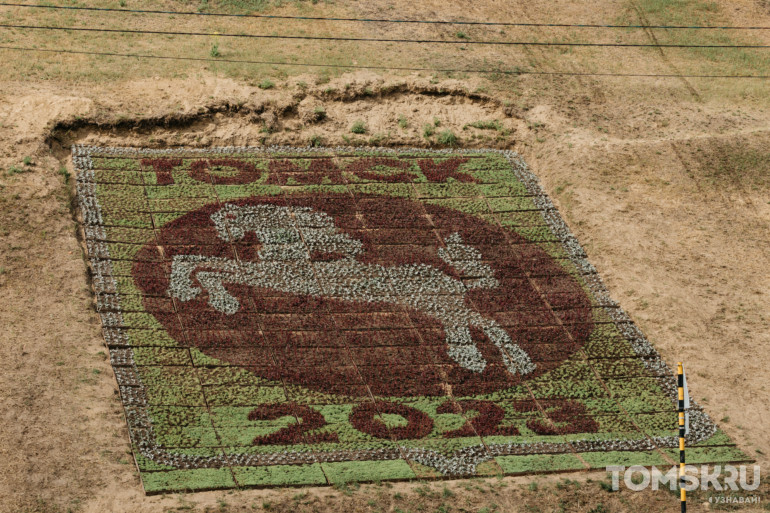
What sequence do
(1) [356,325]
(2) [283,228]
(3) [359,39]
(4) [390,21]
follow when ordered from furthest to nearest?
(4) [390,21], (3) [359,39], (2) [283,228], (1) [356,325]

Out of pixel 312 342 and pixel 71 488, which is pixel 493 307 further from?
pixel 71 488

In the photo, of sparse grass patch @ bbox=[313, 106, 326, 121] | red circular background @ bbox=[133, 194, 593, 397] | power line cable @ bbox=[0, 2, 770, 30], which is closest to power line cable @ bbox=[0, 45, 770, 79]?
sparse grass patch @ bbox=[313, 106, 326, 121]

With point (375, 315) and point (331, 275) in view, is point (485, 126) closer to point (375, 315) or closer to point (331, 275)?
point (331, 275)

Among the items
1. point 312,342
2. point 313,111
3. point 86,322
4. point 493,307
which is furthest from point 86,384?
point 313,111

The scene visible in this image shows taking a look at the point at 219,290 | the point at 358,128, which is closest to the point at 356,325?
the point at 219,290

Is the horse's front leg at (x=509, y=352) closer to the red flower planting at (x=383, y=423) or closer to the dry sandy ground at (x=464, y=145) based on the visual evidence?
the red flower planting at (x=383, y=423)

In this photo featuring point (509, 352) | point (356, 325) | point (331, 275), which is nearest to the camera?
point (509, 352)

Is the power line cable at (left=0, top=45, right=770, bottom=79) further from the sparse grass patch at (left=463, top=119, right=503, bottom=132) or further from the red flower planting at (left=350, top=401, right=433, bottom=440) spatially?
the red flower planting at (left=350, top=401, right=433, bottom=440)
